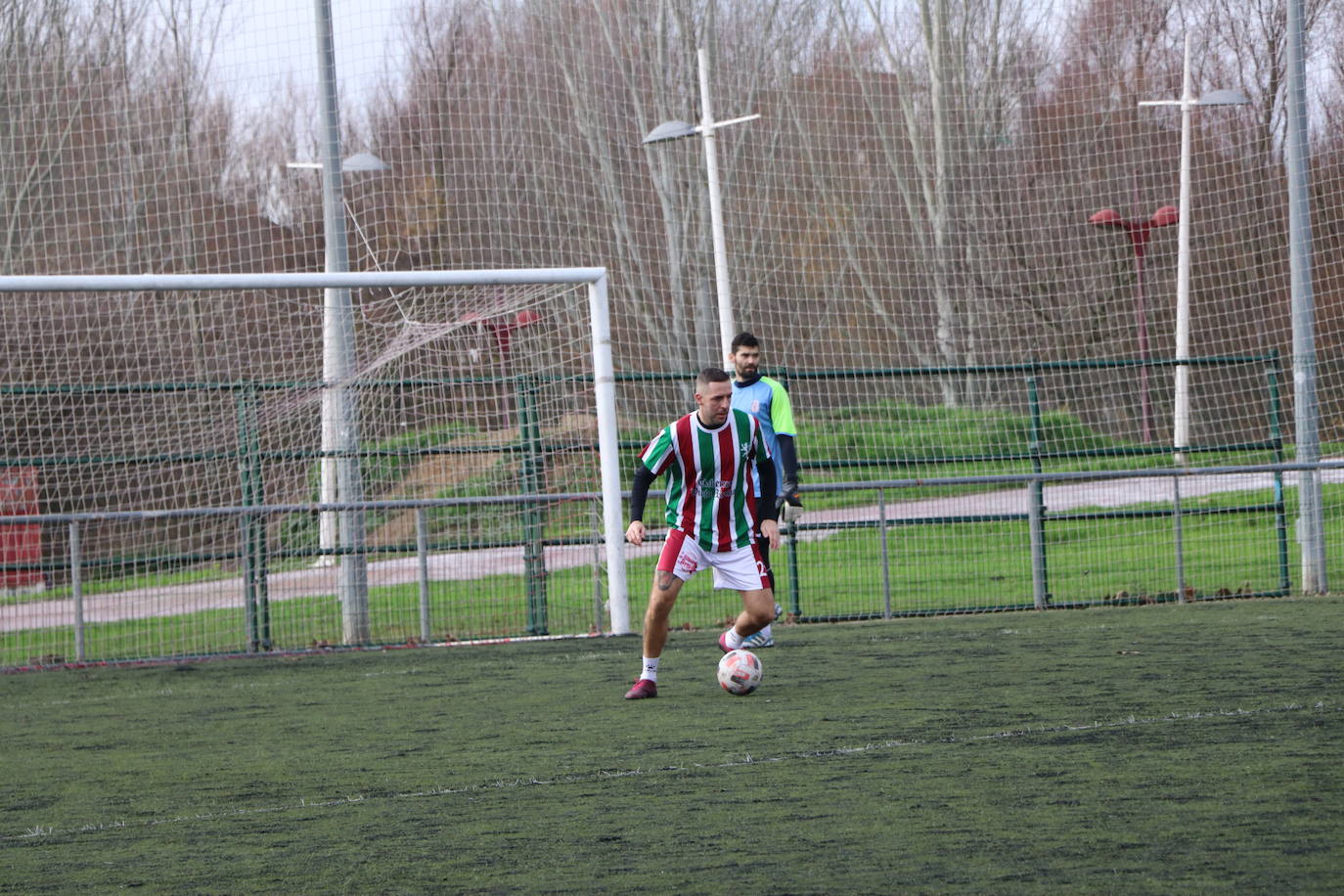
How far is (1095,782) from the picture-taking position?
183 inches

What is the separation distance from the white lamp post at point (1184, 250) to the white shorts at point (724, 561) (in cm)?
690

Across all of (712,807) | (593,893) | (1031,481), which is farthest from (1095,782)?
(1031,481)

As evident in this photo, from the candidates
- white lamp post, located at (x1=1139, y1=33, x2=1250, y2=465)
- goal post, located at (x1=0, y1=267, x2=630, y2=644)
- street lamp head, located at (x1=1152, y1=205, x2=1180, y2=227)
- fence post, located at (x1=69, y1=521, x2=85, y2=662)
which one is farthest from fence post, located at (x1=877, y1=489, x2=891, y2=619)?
fence post, located at (x1=69, y1=521, x2=85, y2=662)

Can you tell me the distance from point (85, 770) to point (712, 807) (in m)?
2.84

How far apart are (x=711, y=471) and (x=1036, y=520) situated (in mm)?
5273

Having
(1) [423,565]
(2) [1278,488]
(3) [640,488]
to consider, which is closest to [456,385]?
(1) [423,565]

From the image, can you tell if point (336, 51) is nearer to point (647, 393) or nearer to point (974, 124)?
point (647, 393)

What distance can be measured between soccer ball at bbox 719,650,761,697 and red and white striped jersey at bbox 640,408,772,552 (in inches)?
21.4

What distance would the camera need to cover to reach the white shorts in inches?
283

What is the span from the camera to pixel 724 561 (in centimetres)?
728

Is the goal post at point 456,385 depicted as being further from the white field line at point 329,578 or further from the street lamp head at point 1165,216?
the street lamp head at point 1165,216

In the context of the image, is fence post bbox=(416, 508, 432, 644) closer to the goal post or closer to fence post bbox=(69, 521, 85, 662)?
the goal post

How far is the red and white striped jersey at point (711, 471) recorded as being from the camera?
23.4 ft

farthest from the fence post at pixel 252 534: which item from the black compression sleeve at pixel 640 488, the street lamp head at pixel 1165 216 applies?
the street lamp head at pixel 1165 216
